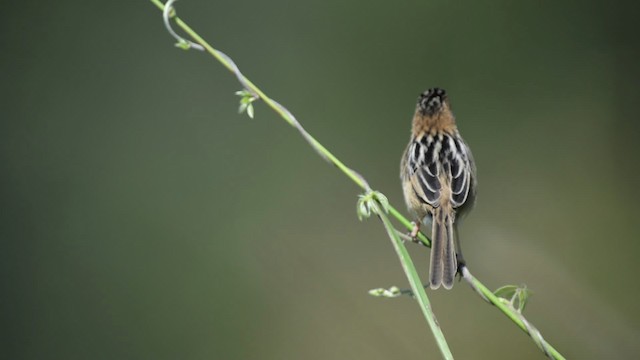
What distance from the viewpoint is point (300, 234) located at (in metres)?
5.52

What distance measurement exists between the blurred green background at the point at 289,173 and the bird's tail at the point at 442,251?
220 cm

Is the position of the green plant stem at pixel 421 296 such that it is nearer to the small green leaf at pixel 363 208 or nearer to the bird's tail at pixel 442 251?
the small green leaf at pixel 363 208

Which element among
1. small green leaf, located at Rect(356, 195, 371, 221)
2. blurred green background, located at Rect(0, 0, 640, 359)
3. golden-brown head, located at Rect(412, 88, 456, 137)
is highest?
blurred green background, located at Rect(0, 0, 640, 359)

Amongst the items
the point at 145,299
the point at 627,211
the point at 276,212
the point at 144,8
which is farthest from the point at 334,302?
the point at 144,8

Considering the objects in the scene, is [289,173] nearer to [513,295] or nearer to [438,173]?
[438,173]

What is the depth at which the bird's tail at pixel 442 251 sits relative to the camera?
2.31 meters

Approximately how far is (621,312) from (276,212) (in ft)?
7.69

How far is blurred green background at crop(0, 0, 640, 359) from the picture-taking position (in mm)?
5051

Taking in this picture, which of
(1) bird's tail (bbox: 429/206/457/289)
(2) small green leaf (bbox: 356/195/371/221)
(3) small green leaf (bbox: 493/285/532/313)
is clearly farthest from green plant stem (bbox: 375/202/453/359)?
(1) bird's tail (bbox: 429/206/457/289)

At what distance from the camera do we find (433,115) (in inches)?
118

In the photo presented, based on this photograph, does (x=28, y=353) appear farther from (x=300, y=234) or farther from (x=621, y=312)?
(x=621, y=312)

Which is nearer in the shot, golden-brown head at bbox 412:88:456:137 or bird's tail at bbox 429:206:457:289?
bird's tail at bbox 429:206:457:289

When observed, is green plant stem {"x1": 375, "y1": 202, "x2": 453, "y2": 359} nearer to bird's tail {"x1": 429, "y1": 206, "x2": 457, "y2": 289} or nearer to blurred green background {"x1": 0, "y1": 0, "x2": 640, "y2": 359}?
bird's tail {"x1": 429, "y1": 206, "x2": 457, "y2": 289}

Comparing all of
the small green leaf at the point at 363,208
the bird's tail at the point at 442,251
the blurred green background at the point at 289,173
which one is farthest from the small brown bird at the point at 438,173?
the blurred green background at the point at 289,173
